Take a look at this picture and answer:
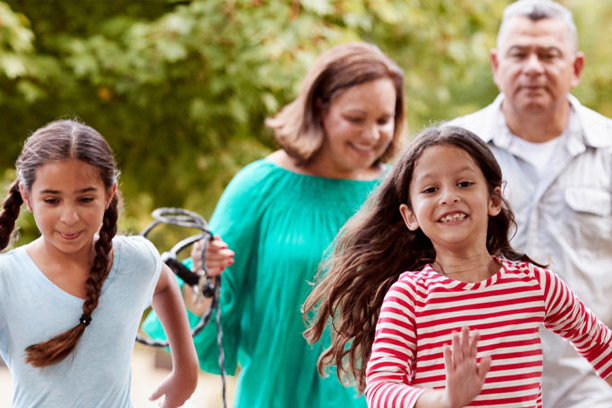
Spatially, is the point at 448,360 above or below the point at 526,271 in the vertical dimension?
below

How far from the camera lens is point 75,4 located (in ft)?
14.8

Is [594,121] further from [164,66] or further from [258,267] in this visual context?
[164,66]

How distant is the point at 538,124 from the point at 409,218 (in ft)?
3.45

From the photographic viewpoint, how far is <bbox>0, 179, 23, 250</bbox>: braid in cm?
201

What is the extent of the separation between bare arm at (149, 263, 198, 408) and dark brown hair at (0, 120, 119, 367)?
202 millimetres

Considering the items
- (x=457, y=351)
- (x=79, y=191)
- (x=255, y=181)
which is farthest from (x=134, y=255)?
(x=255, y=181)

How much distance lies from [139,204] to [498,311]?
122 inches

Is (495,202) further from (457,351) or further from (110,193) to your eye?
(110,193)

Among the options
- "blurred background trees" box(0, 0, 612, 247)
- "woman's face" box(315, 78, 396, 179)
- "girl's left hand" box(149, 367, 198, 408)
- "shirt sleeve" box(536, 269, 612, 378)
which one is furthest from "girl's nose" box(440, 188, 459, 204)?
"blurred background trees" box(0, 0, 612, 247)

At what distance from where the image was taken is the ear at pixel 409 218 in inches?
75.4

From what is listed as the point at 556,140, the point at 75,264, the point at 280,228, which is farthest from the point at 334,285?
the point at 556,140

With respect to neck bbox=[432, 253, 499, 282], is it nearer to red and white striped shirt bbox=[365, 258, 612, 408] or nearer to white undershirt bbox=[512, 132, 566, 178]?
red and white striped shirt bbox=[365, 258, 612, 408]

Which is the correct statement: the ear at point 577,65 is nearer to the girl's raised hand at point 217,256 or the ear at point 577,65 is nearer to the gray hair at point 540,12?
the gray hair at point 540,12

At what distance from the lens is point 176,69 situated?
4.34 m
